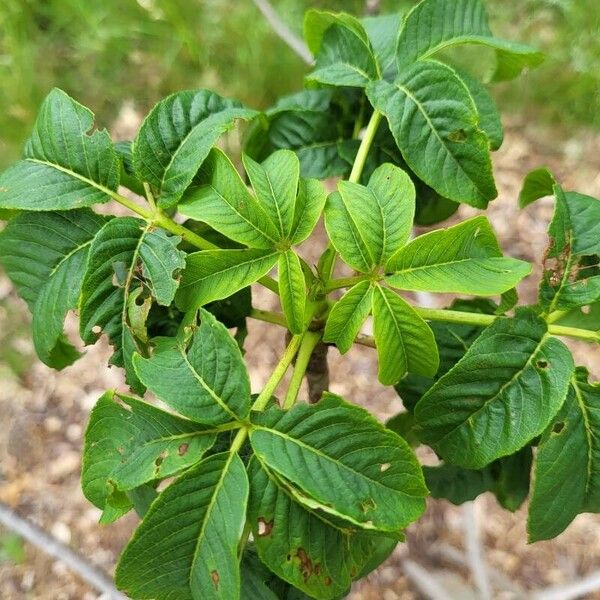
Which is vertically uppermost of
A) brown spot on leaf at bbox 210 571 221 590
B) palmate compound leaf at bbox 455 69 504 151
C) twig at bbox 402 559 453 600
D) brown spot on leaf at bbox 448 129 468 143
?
palmate compound leaf at bbox 455 69 504 151

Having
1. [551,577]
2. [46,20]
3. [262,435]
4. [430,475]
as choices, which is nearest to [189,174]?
[262,435]

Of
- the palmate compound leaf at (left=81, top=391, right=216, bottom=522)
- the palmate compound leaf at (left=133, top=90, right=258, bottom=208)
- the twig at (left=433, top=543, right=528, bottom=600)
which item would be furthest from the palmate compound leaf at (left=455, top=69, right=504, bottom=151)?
the twig at (left=433, top=543, right=528, bottom=600)

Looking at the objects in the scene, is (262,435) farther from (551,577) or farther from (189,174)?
(551,577)

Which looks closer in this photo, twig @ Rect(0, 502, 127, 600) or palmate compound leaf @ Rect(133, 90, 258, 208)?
palmate compound leaf @ Rect(133, 90, 258, 208)

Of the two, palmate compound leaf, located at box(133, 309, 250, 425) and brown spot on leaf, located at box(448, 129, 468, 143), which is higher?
brown spot on leaf, located at box(448, 129, 468, 143)

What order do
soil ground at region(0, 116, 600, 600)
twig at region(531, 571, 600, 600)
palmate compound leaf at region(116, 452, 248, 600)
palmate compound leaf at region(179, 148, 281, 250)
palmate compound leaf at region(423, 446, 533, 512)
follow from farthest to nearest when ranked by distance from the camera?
soil ground at region(0, 116, 600, 600) → twig at region(531, 571, 600, 600) → palmate compound leaf at region(423, 446, 533, 512) → palmate compound leaf at region(179, 148, 281, 250) → palmate compound leaf at region(116, 452, 248, 600)

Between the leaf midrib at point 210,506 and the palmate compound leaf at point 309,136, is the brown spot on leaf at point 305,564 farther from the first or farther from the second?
the palmate compound leaf at point 309,136

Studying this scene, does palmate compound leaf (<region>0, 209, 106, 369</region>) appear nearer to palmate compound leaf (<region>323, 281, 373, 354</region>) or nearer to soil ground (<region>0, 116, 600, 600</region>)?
palmate compound leaf (<region>323, 281, 373, 354</region>)
